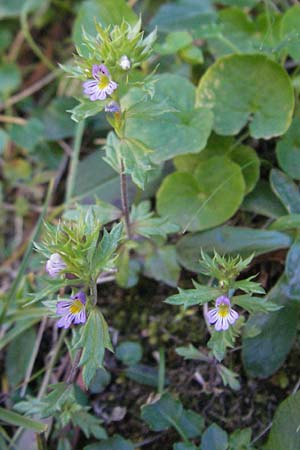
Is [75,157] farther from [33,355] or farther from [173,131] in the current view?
[33,355]

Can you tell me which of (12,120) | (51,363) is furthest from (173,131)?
(12,120)

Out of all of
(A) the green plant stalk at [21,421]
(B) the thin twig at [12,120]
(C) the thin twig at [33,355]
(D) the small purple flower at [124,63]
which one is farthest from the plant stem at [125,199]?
(B) the thin twig at [12,120]

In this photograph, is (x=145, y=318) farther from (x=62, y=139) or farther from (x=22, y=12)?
(x=22, y=12)

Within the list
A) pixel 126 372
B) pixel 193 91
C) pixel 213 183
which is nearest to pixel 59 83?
pixel 193 91

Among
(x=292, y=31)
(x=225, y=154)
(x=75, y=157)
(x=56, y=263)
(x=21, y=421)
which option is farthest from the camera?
(x=75, y=157)

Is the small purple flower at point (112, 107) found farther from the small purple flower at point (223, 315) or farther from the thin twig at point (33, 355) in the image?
the thin twig at point (33, 355)
